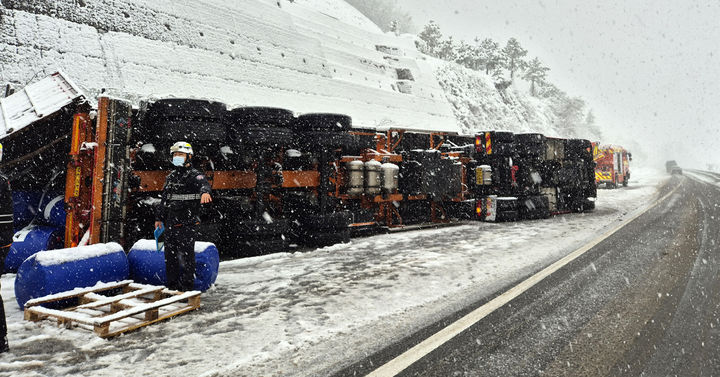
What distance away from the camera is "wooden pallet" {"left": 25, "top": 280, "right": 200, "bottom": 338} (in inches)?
133

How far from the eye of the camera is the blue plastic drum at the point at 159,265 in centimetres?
465

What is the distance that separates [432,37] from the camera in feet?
281

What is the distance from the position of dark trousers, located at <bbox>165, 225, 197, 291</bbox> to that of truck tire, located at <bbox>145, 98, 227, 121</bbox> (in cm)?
221

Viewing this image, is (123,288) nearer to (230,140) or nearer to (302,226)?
(230,140)

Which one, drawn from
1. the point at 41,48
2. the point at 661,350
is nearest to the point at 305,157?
the point at 661,350

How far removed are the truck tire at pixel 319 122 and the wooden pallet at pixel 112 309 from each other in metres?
4.25

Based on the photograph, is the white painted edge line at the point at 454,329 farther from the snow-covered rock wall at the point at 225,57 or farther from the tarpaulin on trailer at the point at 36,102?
the snow-covered rock wall at the point at 225,57

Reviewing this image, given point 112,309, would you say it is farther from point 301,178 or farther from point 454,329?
point 301,178

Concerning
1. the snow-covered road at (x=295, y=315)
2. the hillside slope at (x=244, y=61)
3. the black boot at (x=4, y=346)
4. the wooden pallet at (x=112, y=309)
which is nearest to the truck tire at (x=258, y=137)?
the snow-covered road at (x=295, y=315)

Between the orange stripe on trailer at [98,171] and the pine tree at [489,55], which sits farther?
the pine tree at [489,55]

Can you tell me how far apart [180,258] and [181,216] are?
0.49 meters

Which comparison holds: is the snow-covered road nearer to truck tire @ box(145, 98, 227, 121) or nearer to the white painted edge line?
the white painted edge line

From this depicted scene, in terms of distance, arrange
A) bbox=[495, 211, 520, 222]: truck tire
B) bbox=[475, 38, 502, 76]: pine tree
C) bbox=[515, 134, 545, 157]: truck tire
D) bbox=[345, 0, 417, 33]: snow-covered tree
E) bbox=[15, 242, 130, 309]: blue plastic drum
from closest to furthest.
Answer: bbox=[15, 242, 130, 309]: blue plastic drum
bbox=[495, 211, 520, 222]: truck tire
bbox=[515, 134, 545, 157]: truck tire
bbox=[475, 38, 502, 76]: pine tree
bbox=[345, 0, 417, 33]: snow-covered tree

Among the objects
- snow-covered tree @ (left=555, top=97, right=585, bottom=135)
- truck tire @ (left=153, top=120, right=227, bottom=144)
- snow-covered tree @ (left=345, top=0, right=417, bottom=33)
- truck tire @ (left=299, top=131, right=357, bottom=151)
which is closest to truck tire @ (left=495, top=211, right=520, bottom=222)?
truck tire @ (left=299, top=131, right=357, bottom=151)
